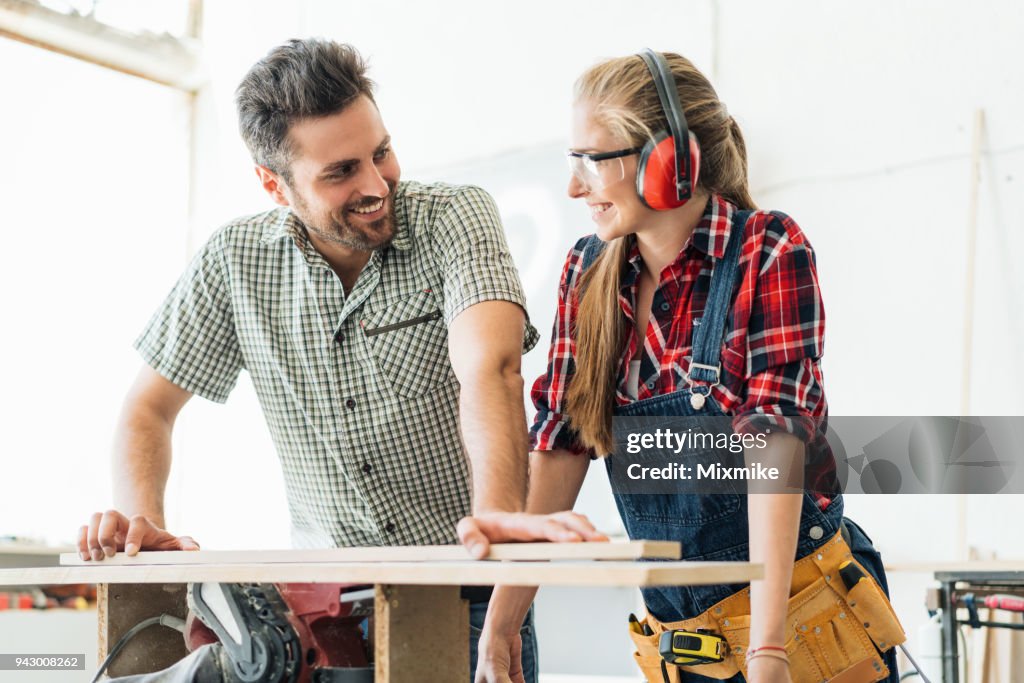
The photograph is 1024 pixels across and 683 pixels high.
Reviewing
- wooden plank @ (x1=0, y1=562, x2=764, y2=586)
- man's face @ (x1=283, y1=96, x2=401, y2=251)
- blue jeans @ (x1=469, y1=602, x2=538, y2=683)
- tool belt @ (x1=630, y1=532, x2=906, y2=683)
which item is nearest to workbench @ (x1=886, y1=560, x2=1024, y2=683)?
blue jeans @ (x1=469, y1=602, x2=538, y2=683)

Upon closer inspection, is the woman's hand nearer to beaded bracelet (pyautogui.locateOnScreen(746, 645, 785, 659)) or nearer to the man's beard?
beaded bracelet (pyautogui.locateOnScreen(746, 645, 785, 659))

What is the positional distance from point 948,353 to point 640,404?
279 cm

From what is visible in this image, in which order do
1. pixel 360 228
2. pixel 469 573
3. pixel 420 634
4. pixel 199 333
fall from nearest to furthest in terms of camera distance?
pixel 469 573, pixel 420 634, pixel 360 228, pixel 199 333

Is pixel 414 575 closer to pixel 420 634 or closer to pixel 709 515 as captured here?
pixel 420 634

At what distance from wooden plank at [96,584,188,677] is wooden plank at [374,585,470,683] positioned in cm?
48

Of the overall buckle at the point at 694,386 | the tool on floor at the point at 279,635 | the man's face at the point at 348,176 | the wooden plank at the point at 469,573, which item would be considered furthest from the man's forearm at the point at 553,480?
the man's face at the point at 348,176

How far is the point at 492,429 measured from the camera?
1.61m

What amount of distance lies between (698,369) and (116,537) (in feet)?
2.60

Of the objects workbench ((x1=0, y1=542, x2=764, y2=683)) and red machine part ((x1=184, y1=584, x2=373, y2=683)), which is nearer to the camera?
workbench ((x1=0, y1=542, x2=764, y2=683))

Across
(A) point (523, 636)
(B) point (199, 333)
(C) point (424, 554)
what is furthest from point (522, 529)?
(B) point (199, 333)

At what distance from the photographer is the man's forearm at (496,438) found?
4.99ft

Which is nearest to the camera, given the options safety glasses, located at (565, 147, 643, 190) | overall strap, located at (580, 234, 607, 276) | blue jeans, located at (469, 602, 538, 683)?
safety glasses, located at (565, 147, 643, 190)

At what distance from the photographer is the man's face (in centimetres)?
193

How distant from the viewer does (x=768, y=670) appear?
128 cm
